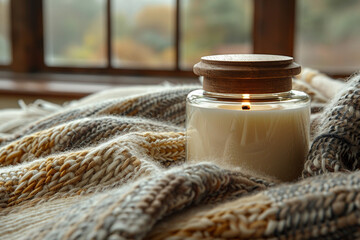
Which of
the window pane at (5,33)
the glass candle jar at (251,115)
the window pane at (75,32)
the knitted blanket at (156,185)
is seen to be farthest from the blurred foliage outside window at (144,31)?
the glass candle jar at (251,115)

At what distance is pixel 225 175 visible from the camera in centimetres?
46

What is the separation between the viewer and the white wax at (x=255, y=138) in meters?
0.51

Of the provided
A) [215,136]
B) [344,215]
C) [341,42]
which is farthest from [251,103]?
[341,42]

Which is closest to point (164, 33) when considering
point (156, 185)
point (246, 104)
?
point (246, 104)

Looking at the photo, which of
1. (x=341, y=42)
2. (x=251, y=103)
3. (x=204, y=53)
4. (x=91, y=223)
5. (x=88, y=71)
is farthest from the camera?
(x=88, y=71)

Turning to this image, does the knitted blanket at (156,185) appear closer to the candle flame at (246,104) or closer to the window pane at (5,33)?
the candle flame at (246,104)

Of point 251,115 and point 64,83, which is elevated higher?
point 251,115

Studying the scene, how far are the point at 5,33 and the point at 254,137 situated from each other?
1.65 metres

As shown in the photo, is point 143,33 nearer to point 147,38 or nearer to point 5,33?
point 147,38

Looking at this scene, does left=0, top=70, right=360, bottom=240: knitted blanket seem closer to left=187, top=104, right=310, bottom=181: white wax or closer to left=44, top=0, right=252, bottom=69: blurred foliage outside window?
left=187, top=104, right=310, bottom=181: white wax

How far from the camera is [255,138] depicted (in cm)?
51

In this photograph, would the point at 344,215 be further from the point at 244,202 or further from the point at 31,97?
the point at 31,97

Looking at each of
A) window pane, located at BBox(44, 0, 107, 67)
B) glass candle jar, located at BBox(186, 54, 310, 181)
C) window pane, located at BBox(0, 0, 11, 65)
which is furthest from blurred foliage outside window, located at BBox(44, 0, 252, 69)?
glass candle jar, located at BBox(186, 54, 310, 181)

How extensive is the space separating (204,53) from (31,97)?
21.9 inches
